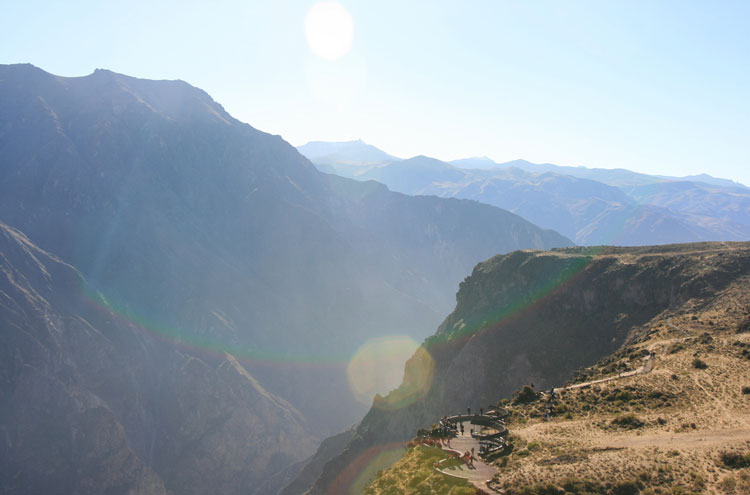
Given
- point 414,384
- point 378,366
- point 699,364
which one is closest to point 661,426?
point 699,364

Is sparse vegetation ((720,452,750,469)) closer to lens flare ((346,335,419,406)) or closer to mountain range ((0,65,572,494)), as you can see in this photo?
mountain range ((0,65,572,494))

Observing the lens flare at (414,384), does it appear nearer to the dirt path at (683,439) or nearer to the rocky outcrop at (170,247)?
the dirt path at (683,439)

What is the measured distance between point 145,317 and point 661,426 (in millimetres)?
145232

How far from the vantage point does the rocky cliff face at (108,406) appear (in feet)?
322

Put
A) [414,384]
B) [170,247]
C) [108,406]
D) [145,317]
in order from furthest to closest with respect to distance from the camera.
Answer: [170,247]
[145,317]
[108,406]
[414,384]

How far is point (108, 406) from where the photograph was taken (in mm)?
111500

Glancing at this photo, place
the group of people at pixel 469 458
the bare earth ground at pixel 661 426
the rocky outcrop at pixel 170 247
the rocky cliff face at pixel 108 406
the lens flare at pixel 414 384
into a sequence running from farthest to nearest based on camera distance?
the rocky outcrop at pixel 170 247 → the rocky cliff face at pixel 108 406 → the lens flare at pixel 414 384 → the group of people at pixel 469 458 → the bare earth ground at pixel 661 426

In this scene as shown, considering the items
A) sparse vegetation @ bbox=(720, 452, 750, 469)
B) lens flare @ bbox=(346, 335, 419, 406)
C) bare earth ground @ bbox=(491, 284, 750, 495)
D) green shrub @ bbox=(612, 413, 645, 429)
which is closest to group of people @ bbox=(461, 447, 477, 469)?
bare earth ground @ bbox=(491, 284, 750, 495)

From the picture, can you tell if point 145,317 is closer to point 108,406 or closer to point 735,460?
point 108,406

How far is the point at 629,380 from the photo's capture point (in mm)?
39406

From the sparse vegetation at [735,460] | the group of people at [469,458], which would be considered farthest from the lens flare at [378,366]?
the sparse vegetation at [735,460]

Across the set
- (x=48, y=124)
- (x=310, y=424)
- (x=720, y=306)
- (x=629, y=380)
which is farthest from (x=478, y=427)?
(x=48, y=124)

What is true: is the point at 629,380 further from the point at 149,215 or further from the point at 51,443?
the point at 149,215

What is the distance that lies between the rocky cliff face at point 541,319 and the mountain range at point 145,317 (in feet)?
159
